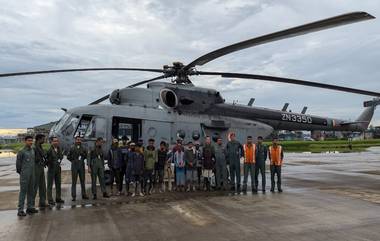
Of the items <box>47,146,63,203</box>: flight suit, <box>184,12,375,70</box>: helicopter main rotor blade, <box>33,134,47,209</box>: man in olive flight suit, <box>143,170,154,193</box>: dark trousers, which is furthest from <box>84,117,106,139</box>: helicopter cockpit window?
<box>184,12,375,70</box>: helicopter main rotor blade

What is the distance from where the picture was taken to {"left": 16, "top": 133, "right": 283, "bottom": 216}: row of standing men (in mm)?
9727

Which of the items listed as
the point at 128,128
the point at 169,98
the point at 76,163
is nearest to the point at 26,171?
the point at 76,163

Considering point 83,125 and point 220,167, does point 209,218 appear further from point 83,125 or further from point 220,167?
point 83,125

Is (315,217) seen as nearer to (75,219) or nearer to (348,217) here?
(348,217)

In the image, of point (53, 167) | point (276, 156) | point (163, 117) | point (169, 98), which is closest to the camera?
point (53, 167)

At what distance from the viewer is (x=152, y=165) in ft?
36.0

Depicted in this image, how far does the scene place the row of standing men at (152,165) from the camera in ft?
31.9

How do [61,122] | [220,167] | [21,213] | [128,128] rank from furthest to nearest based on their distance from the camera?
[128,128] < [61,122] < [220,167] < [21,213]

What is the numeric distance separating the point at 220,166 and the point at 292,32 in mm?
4418

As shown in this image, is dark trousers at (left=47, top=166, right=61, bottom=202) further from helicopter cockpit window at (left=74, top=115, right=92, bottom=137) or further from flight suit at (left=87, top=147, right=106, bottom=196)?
helicopter cockpit window at (left=74, top=115, right=92, bottom=137)

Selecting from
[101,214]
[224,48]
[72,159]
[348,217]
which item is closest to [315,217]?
[348,217]

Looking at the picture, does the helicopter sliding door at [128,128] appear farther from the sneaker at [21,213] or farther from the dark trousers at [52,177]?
the sneaker at [21,213]

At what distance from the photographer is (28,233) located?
261 inches

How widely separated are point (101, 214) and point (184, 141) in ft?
18.7
